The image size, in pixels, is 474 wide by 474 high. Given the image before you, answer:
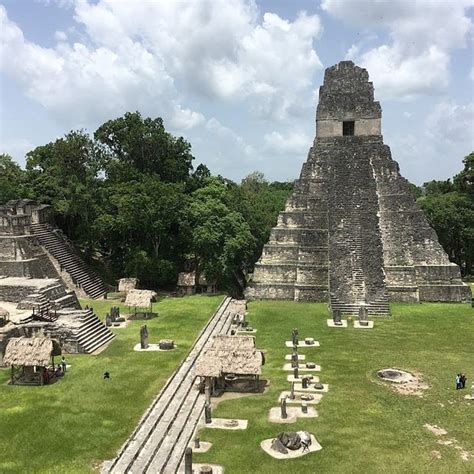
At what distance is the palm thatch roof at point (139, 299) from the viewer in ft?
100

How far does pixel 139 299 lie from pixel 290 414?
15190 mm

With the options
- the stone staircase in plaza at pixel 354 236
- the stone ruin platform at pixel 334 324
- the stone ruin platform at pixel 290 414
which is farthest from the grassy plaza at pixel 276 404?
the stone staircase in plaza at pixel 354 236

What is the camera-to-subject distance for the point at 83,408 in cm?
1841

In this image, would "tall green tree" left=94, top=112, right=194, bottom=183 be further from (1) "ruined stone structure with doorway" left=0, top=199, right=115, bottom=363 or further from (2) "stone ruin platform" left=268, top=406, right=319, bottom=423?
(2) "stone ruin platform" left=268, top=406, right=319, bottom=423

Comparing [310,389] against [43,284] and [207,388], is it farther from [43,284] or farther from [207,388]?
[43,284]

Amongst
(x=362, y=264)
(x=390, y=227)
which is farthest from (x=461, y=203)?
(x=362, y=264)

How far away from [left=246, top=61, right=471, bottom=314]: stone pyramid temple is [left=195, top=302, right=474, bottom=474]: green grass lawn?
4988 millimetres

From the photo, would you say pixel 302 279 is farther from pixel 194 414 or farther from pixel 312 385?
pixel 194 414

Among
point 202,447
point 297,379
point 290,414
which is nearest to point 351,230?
point 297,379

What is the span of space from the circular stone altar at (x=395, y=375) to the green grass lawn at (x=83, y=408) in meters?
8.63

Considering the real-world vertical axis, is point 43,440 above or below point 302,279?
below

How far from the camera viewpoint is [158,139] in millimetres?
46969

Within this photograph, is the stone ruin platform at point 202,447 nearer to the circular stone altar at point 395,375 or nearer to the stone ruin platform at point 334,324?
the circular stone altar at point 395,375

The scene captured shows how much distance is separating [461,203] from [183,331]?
33.1 metres
